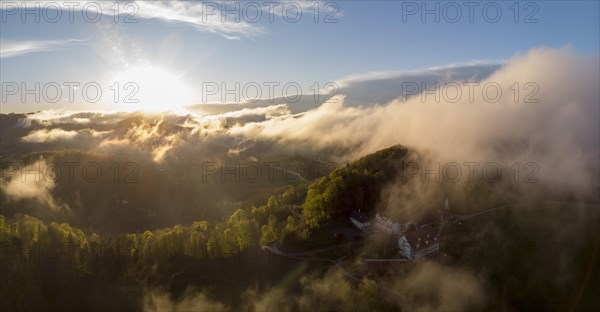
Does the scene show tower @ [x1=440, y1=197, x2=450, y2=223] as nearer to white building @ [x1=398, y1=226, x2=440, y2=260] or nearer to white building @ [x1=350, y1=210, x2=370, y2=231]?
white building @ [x1=398, y1=226, x2=440, y2=260]

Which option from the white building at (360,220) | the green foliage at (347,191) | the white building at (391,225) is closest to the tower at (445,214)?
the white building at (391,225)

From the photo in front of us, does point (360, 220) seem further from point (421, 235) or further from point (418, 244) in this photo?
point (418, 244)

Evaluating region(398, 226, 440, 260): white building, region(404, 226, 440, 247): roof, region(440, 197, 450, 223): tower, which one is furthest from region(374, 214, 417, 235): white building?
region(440, 197, 450, 223): tower

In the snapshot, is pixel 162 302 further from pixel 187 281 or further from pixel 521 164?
pixel 521 164

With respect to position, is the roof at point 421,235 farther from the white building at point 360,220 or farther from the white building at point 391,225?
the white building at point 360,220

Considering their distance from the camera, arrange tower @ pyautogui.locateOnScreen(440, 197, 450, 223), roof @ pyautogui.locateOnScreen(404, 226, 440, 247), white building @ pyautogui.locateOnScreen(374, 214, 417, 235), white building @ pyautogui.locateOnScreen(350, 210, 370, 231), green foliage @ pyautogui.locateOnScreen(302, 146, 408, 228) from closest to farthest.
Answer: roof @ pyautogui.locateOnScreen(404, 226, 440, 247) < white building @ pyautogui.locateOnScreen(374, 214, 417, 235) < white building @ pyautogui.locateOnScreen(350, 210, 370, 231) < tower @ pyautogui.locateOnScreen(440, 197, 450, 223) < green foliage @ pyautogui.locateOnScreen(302, 146, 408, 228)

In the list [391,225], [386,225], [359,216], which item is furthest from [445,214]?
[359,216]

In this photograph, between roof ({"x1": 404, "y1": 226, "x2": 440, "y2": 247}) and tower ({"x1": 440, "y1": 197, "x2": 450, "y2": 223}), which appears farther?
tower ({"x1": 440, "y1": 197, "x2": 450, "y2": 223})
